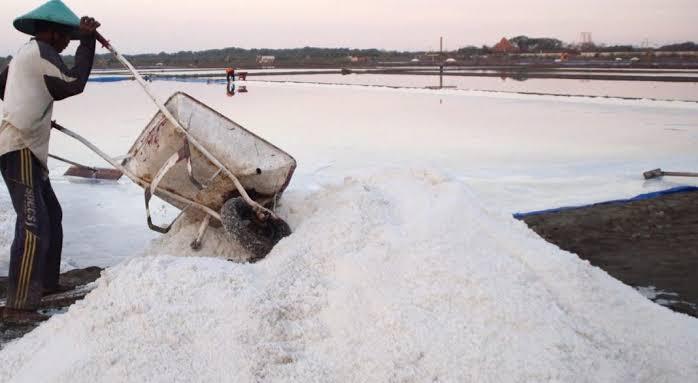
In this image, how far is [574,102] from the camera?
13727mm

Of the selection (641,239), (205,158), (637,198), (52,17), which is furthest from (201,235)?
(637,198)

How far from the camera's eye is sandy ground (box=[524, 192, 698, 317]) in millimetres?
3383

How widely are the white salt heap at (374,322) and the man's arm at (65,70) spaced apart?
95 cm

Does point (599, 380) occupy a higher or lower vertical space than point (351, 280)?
lower

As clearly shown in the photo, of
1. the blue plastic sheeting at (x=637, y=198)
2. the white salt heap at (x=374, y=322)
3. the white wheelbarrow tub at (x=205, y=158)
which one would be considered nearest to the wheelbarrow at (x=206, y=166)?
the white wheelbarrow tub at (x=205, y=158)

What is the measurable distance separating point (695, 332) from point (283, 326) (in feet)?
5.33

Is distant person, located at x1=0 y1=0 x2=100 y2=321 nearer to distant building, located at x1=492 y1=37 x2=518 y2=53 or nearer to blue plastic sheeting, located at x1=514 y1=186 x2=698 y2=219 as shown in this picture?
blue plastic sheeting, located at x1=514 y1=186 x2=698 y2=219

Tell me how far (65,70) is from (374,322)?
1.90m

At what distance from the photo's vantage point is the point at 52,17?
2930 mm

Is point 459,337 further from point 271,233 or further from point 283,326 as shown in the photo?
point 271,233

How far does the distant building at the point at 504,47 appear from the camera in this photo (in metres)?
69.2

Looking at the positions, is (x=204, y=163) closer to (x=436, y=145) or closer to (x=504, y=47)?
(x=436, y=145)

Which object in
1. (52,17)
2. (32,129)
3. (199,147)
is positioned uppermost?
(52,17)

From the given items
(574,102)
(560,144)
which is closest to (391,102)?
(574,102)
